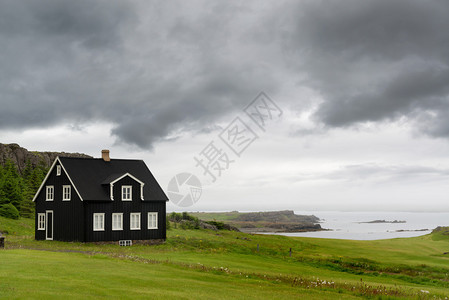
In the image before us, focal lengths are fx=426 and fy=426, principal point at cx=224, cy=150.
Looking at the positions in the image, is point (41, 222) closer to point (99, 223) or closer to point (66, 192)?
point (66, 192)

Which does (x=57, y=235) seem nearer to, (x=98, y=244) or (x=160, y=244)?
(x=98, y=244)

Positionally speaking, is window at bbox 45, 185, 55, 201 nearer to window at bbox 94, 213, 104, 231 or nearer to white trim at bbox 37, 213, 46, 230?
white trim at bbox 37, 213, 46, 230

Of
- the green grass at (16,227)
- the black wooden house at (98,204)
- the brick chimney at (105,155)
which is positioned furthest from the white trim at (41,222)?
the brick chimney at (105,155)

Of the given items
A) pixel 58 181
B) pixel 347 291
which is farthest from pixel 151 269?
pixel 58 181

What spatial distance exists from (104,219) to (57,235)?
656 cm

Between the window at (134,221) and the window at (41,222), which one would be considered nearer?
the window at (134,221)

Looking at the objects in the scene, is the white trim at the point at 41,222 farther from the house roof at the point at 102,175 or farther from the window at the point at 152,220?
the window at the point at 152,220

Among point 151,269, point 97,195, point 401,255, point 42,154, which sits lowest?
point 401,255

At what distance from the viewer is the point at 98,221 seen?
49500 mm

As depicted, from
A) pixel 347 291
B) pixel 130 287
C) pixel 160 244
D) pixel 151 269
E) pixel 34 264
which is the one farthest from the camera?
pixel 160 244

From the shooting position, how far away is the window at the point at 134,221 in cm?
5197

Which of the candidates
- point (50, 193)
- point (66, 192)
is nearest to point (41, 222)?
point (50, 193)

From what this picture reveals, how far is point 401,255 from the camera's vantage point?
54156mm

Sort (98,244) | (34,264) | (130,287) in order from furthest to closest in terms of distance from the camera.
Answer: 1. (98,244)
2. (34,264)
3. (130,287)
